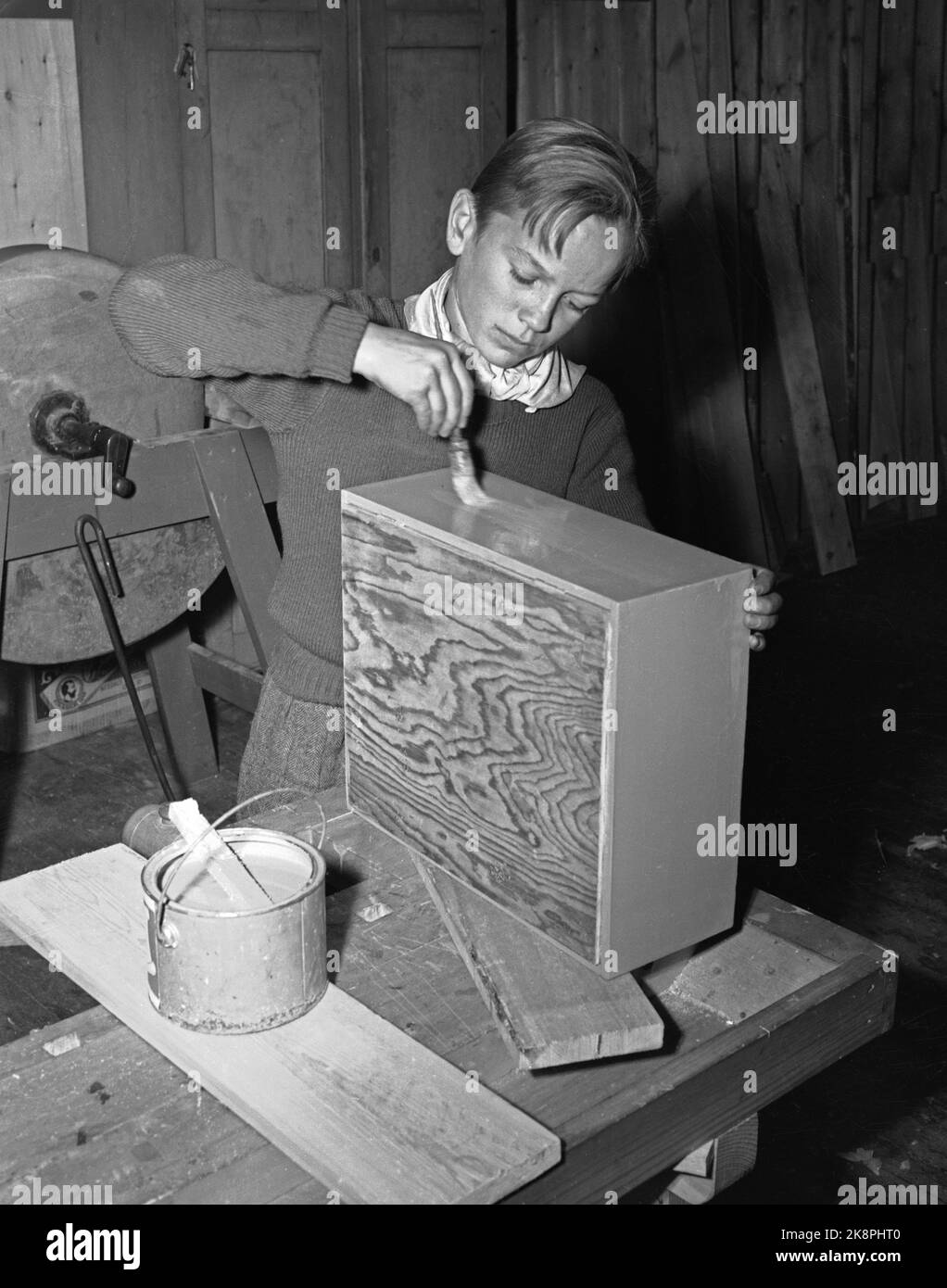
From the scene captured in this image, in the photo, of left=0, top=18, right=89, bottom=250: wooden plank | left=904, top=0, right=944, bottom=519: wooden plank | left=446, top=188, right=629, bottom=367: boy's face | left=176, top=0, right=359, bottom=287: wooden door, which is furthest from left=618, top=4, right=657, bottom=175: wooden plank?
left=446, top=188, right=629, bottom=367: boy's face

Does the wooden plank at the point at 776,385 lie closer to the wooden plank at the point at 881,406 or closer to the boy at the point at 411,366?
the wooden plank at the point at 881,406

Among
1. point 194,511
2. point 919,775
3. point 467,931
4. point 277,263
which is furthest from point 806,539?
point 467,931

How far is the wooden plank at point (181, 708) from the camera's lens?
150 inches

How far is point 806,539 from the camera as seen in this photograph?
5.95 metres

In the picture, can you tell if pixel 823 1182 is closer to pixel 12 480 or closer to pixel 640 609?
pixel 640 609

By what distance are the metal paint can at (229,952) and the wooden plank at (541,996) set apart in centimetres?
18

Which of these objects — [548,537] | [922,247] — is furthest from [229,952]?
[922,247]

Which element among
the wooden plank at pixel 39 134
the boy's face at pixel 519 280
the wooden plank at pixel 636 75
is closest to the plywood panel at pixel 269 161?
the wooden plank at pixel 39 134

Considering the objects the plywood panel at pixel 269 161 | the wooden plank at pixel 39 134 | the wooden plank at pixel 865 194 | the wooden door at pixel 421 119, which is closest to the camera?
the wooden plank at pixel 39 134

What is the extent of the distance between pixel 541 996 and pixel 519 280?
3.10ft

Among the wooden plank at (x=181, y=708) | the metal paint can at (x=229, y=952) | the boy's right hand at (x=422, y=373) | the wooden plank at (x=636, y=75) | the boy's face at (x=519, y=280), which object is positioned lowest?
the wooden plank at (x=181, y=708)

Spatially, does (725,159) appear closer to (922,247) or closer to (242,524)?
(922,247)

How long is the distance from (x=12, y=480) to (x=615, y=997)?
2.00 metres

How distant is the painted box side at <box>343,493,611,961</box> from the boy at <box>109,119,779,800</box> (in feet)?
0.76
